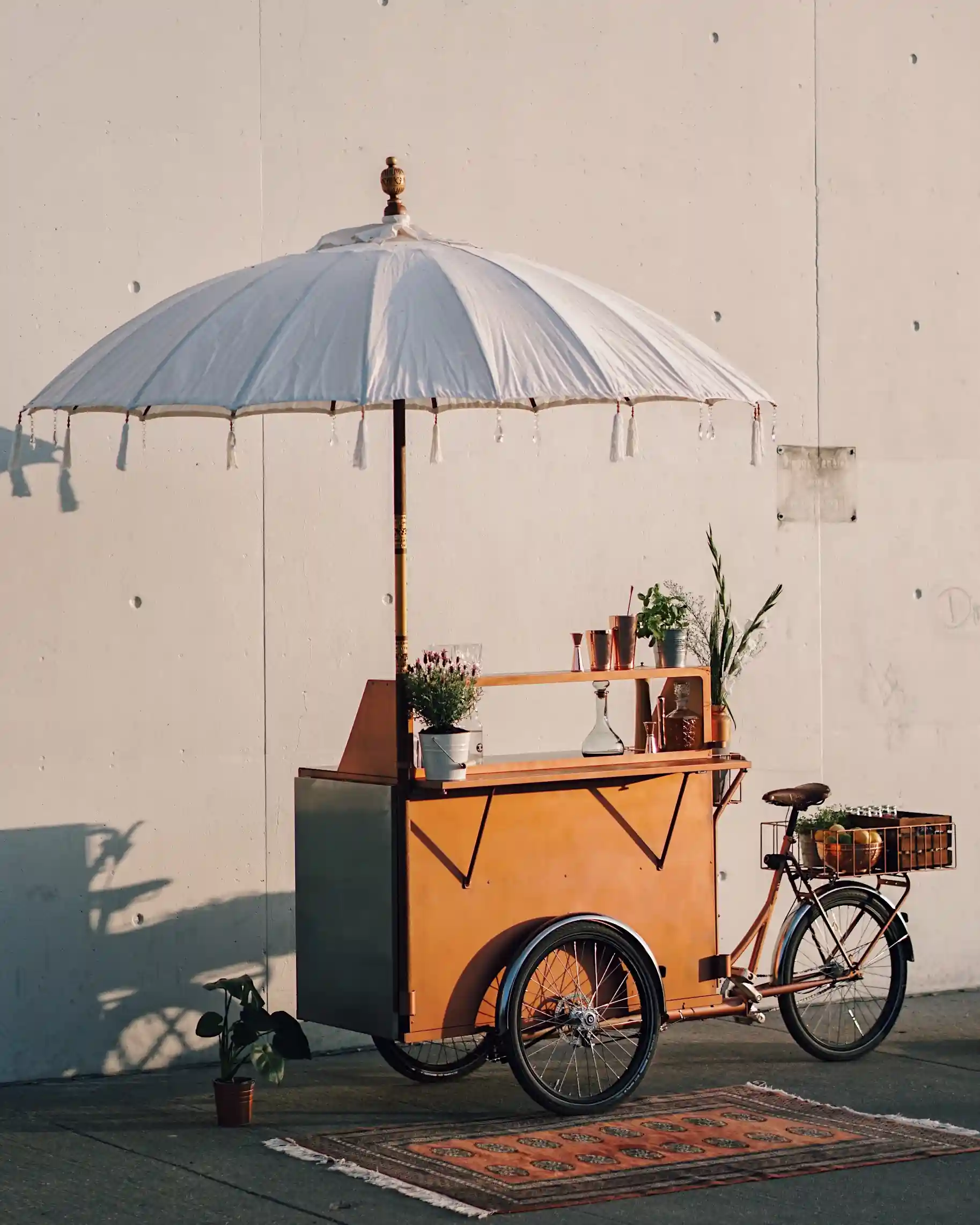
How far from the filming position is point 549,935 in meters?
6.38

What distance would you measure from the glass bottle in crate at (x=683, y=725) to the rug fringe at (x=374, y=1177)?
→ 1.95 m

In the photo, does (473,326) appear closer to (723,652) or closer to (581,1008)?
(723,652)

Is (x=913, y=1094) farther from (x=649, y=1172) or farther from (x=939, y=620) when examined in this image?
(x=939, y=620)

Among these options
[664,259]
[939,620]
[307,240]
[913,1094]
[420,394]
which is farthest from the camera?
[939,620]

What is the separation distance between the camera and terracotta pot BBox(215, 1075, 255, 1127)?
629 cm

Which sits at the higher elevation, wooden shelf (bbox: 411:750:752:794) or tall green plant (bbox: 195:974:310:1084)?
wooden shelf (bbox: 411:750:752:794)

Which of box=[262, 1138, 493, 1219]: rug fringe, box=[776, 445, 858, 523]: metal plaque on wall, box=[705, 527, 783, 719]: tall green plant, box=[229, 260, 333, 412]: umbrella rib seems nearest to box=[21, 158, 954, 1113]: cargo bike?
box=[229, 260, 333, 412]: umbrella rib

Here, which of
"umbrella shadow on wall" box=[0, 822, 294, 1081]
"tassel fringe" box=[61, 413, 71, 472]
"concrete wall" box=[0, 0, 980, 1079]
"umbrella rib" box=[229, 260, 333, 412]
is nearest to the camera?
"umbrella rib" box=[229, 260, 333, 412]

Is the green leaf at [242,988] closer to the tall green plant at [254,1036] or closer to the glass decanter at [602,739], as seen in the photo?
the tall green plant at [254,1036]

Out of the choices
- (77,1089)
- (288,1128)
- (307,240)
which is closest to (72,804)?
(77,1089)

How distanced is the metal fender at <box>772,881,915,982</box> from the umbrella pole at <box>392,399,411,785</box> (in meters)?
1.70

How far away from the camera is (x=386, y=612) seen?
7.73 metres

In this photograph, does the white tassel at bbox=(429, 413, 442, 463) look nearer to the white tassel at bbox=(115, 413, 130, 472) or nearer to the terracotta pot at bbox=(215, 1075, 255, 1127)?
the white tassel at bbox=(115, 413, 130, 472)

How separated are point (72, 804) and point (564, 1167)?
237 cm
